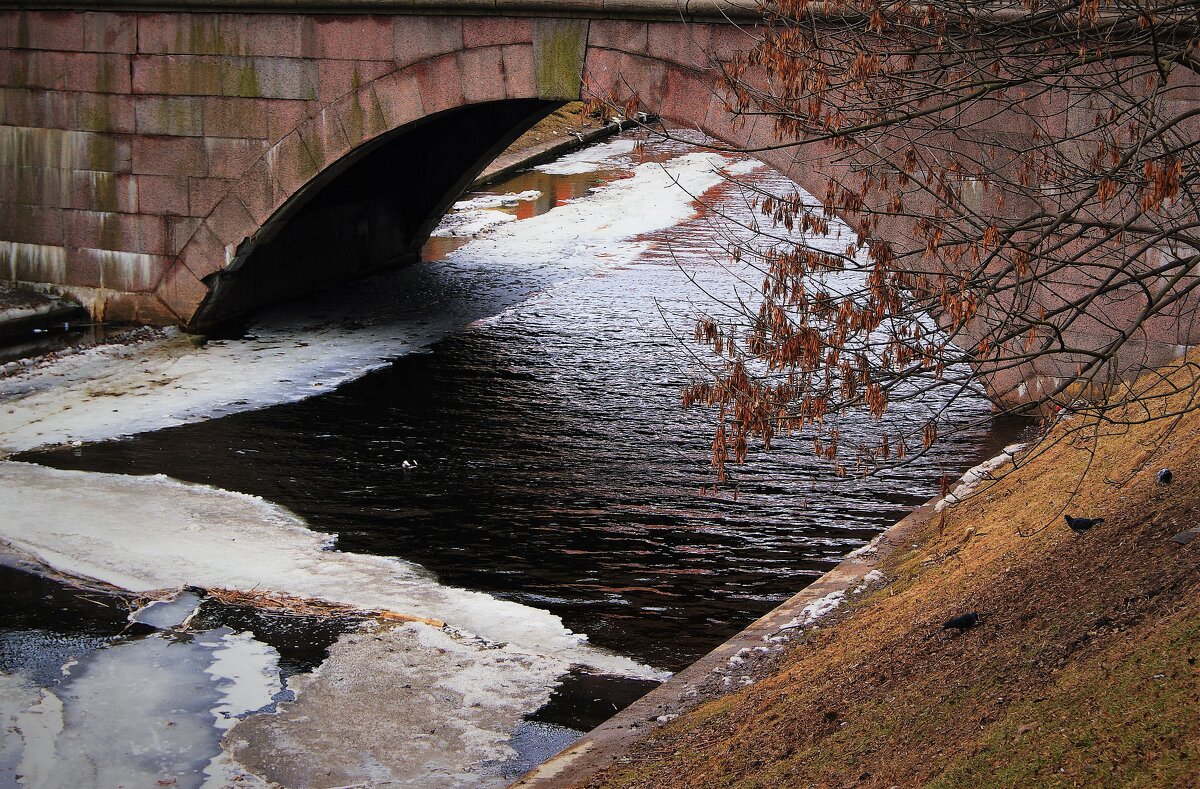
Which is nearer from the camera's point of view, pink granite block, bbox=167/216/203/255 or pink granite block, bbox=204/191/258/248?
pink granite block, bbox=204/191/258/248

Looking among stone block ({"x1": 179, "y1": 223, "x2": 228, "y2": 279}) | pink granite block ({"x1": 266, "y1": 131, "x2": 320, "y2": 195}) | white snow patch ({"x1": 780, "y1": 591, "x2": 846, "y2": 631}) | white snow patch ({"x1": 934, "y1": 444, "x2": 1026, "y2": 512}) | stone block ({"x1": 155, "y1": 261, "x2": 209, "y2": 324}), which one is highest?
pink granite block ({"x1": 266, "y1": 131, "x2": 320, "y2": 195})

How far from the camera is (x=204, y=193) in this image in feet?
41.3

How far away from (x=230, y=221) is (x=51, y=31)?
254 centimetres

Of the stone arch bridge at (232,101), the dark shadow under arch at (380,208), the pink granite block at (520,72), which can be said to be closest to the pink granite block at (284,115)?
the stone arch bridge at (232,101)

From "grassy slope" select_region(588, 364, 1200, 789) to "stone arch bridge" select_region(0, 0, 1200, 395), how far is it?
5.36m

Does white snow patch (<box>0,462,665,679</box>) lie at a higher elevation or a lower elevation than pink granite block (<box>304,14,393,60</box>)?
lower

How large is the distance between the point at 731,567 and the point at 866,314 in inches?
133

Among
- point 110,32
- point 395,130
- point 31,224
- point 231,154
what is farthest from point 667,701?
point 31,224

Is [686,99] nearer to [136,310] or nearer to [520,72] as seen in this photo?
[520,72]

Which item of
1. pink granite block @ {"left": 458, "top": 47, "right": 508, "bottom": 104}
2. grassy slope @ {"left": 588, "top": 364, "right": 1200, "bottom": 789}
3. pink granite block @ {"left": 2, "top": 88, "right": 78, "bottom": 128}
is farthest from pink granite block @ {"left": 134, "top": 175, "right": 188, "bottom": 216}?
grassy slope @ {"left": 588, "top": 364, "right": 1200, "bottom": 789}

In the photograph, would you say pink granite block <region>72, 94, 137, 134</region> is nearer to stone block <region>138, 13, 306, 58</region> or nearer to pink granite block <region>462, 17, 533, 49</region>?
stone block <region>138, 13, 306, 58</region>

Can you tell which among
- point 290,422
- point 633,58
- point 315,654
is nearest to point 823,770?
point 315,654

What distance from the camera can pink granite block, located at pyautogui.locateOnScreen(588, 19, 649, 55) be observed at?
35.4ft

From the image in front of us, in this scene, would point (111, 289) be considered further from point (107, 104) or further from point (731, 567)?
point (731, 567)
